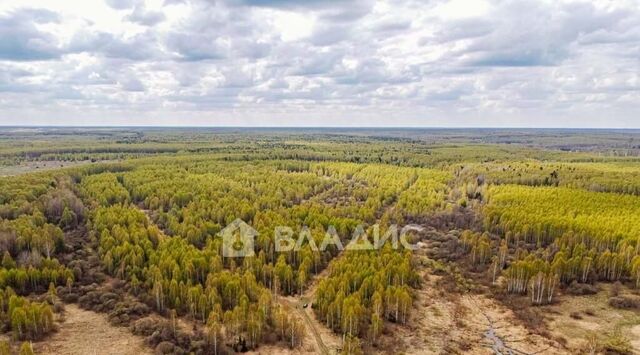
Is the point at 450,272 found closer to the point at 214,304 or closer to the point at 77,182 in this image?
the point at 214,304

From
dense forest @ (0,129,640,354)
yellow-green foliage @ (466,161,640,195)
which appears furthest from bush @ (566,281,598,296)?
yellow-green foliage @ (466,161,640,195)

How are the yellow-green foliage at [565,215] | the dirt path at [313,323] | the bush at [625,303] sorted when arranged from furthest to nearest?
the yellow-green foliage at [565,215], the bush at [625,303], the dirt path at [313,323]

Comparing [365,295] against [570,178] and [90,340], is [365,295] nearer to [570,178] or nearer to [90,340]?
[90,340]

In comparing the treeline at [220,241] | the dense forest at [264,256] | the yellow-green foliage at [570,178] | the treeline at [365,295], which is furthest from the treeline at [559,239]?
the yellow-green foliage at [570,178]

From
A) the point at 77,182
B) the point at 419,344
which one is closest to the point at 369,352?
the point at 419,344

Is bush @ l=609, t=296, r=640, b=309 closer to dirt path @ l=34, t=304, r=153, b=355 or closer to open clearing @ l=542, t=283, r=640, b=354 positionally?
open clearing @ l=542, t=283, r=640, b=354

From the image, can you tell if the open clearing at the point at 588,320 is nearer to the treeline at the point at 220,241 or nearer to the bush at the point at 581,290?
the bush at the point at 581,290
